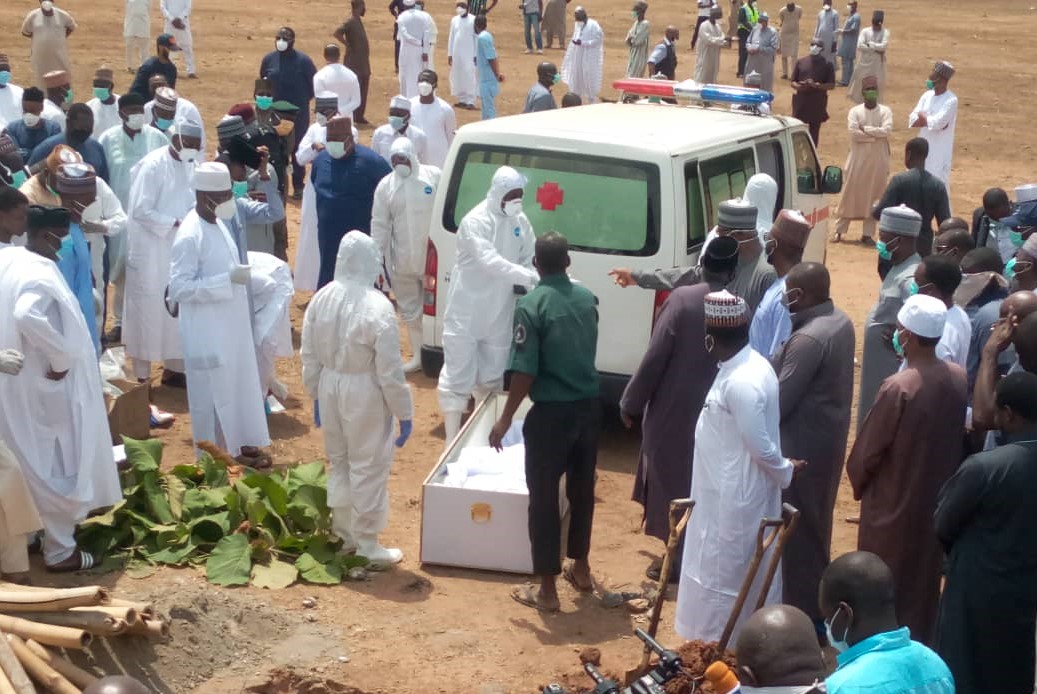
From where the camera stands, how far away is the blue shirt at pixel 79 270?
811 cm

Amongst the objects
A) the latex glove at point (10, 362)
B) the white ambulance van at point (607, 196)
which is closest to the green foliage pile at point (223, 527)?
the latex glove at point (10, 362)

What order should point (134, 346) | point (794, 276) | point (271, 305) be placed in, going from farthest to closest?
point (134, 346)
point (271, 305)
point (794, 276)

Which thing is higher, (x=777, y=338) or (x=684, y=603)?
(x=777, y=338)

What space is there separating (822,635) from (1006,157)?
59.5ft

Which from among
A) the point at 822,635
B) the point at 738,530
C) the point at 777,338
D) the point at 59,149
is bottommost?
the point at 822,635

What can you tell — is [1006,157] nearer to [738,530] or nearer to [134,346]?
[134,346]

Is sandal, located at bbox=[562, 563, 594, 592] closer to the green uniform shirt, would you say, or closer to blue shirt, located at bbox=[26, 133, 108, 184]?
the green uniform shirt

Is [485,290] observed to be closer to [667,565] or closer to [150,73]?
[667,565]

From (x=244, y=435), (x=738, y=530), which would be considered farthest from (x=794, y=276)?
(x=244, y=435)

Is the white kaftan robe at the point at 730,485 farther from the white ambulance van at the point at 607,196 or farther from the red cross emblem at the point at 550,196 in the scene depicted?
the red cross emblem at the point at 550,196

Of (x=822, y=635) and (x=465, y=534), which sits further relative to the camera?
(x=465, y=534)

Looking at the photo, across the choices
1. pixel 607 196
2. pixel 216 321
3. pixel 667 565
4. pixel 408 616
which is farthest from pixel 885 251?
pixel 216 321

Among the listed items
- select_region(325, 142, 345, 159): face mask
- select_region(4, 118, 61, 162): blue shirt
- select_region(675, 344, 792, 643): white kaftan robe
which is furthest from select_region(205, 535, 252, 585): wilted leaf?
select_region(4, 118, 61, 162): blue shirt

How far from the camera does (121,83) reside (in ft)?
78.2
